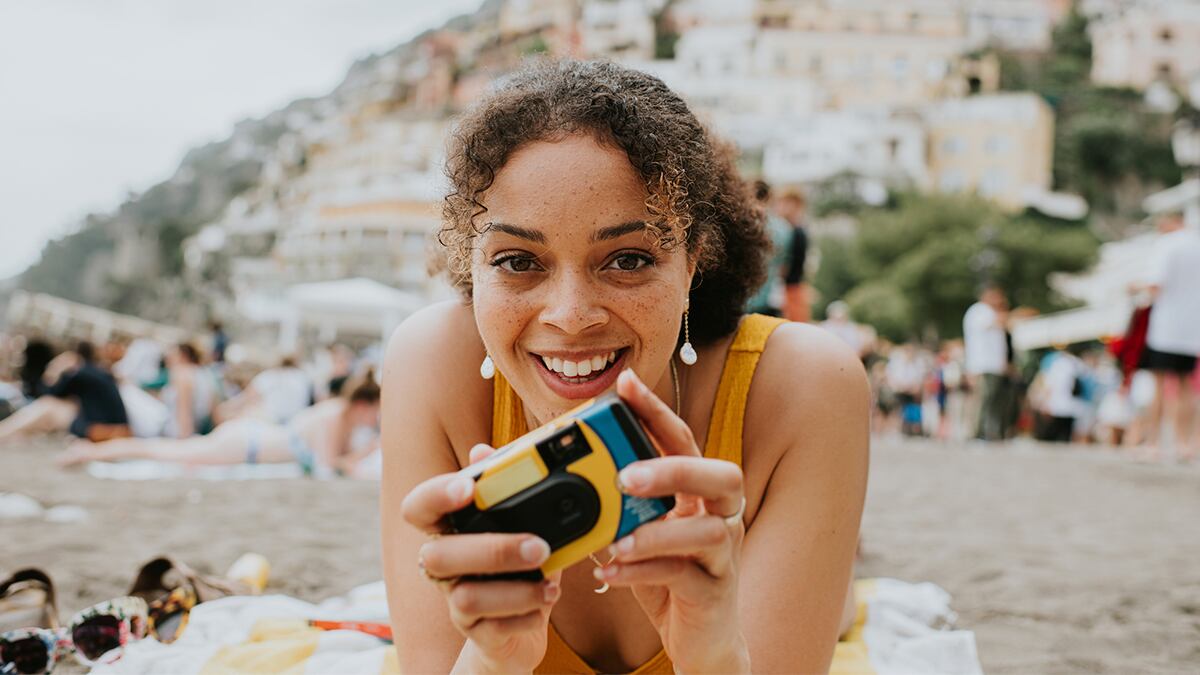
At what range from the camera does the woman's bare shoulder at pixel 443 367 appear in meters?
1.92

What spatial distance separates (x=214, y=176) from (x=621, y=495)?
166m

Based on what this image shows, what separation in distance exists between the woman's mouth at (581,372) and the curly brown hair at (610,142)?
0.77 ft

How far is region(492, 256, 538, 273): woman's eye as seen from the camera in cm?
158

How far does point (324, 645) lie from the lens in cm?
261

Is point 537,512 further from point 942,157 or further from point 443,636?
point 942,157

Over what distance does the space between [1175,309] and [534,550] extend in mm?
8148

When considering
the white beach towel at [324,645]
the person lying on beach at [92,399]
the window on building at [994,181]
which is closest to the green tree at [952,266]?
the window on building at [994,181]

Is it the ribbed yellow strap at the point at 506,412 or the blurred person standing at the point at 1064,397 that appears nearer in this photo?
the ribbed yellow strap at the point at 506,412

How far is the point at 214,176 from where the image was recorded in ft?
496

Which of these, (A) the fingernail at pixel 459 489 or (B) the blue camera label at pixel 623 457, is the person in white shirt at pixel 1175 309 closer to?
(B) the blue camera label at pixel 623 457

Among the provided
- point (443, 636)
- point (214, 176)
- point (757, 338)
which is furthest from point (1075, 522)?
point (214, 176)

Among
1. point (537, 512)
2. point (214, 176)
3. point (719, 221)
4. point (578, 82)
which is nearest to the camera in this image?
point (537, 512)

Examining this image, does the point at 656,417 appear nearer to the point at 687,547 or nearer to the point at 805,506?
the point at 687,547

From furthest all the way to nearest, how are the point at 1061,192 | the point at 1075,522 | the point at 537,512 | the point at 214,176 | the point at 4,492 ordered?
the point at 214,176 < the point at 1061,192 < the point at 4,492 < the point at 1075,522 < the point at 537,512
